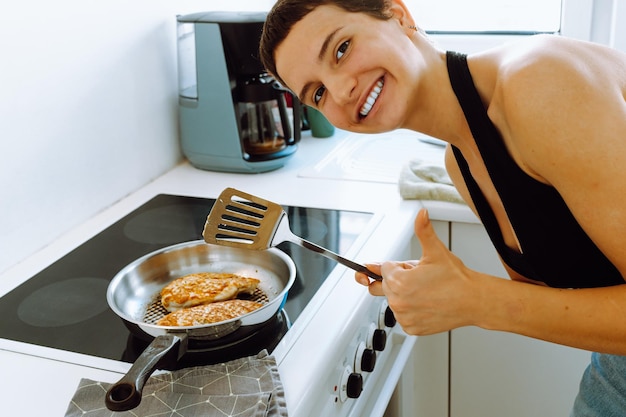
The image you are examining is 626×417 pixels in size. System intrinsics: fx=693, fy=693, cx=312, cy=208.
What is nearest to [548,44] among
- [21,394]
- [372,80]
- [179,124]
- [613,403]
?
[372,80]

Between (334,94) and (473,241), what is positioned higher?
(334,94)

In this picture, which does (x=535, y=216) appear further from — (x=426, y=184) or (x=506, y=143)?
(x=426, y=184)

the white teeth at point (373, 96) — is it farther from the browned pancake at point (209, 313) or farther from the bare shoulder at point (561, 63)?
the browned pancake at point (209, 313)

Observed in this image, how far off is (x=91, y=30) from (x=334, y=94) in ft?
2.10

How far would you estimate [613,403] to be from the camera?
1.01 metres

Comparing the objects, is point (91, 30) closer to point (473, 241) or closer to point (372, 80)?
point (372, 80)

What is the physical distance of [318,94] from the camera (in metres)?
0.97

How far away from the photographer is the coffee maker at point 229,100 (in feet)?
4.90

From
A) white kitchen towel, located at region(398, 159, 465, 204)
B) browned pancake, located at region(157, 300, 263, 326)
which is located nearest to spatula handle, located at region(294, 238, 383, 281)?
browned pancake, located at region(157, 300, 263, 326)

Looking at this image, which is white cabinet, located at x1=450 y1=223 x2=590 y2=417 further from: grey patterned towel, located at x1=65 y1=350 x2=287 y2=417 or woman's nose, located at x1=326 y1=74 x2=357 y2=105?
grey patterned towel, located at x1=65 y1=350 x2=287 y2=417

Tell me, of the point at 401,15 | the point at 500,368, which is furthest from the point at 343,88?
the point at 500,368

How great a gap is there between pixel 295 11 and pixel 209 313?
415 mm

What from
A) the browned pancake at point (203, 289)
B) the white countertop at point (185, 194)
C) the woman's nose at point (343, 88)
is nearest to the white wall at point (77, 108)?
the white countertop at point (185, 194)

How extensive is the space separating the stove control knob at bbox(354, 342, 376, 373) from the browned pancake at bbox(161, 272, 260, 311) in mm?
185
